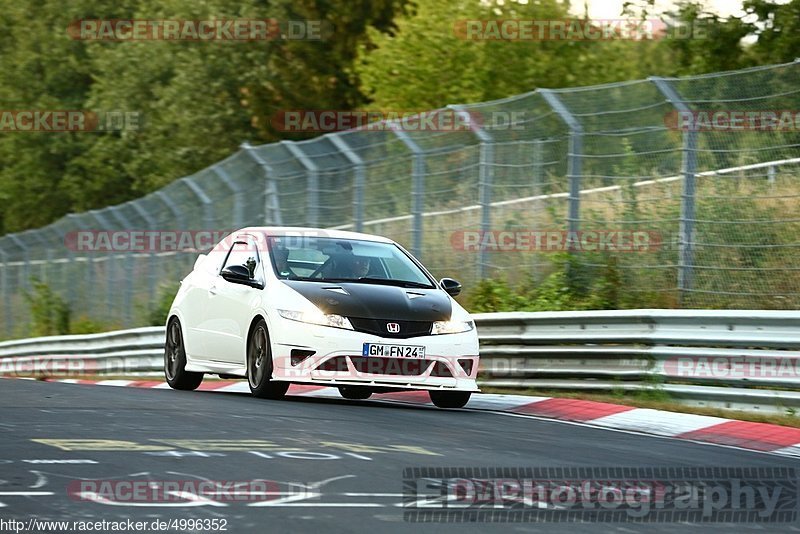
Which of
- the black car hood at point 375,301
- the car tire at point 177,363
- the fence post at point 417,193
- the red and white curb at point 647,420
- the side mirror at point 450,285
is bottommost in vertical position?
the red and white curb at point 647,420

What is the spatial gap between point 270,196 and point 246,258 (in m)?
7.98

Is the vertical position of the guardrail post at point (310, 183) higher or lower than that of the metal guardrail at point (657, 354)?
higher

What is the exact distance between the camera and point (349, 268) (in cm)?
1312

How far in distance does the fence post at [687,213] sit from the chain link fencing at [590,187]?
0.6 inches

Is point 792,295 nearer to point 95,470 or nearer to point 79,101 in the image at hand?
point 95,470

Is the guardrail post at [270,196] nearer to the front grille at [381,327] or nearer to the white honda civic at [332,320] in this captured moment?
the white honda civic at [332,320]

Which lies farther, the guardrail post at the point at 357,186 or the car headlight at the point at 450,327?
the guardrail post at the point at 357,186

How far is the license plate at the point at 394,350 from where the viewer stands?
11984 mm

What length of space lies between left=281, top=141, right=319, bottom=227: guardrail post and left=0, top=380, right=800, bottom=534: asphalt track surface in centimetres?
824

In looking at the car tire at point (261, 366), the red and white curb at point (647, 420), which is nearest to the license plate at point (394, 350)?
the car tire at point (261, 366)

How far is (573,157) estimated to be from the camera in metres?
15.5

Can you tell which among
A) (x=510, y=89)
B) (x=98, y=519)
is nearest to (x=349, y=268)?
(x=98, y=519)

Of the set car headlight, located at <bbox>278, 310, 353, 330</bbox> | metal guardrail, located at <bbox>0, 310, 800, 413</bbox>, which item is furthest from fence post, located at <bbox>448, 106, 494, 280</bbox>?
car headlight, located at <bbox>278, 310, 353, 330</bbox>

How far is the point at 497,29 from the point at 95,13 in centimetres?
2691
